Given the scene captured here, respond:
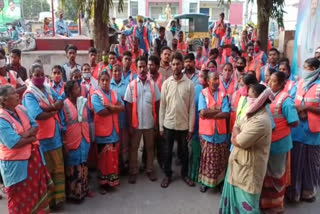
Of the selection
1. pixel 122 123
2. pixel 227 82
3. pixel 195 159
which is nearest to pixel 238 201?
pixel 195 159

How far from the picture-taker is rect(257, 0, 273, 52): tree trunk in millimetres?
7819

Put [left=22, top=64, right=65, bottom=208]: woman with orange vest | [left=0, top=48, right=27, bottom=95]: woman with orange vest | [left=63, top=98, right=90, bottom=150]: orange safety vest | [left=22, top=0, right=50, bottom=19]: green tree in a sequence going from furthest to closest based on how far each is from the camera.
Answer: [left=22, top=0, right=50, bottom=19]: green tree < [left=0, top=48, right=27, bottom=95]: woman with orange vest < [left=63, top=98, right=90, bottom=150]: orange safety vest < [left=22, top=64, right=65, bottom=208]: woman with orange vest

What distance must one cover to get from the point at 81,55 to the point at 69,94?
4224 millimetres

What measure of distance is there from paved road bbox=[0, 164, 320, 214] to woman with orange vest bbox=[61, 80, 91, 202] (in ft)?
0.77

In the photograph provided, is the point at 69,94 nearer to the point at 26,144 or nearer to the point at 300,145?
the point at 26,144

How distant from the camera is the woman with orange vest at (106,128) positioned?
4.16m

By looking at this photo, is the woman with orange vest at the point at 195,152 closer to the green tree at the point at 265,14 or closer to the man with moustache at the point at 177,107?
the man with moustache at the point at 177,107

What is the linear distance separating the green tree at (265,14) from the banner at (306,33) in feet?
5.45

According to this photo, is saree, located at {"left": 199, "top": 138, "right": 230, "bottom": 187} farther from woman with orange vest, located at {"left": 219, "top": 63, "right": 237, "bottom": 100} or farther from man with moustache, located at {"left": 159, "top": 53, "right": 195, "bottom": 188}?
woman with orange vest, located at {"left": 219, "top": 63, "right": 237, "bottom": 100}

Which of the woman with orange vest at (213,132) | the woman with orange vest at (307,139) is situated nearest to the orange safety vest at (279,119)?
the woman with orange vest at (307,139)

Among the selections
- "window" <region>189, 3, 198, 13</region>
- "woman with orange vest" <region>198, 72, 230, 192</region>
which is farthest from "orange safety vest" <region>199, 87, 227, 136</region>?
"window" <region>189, 3, 198, 13</region>

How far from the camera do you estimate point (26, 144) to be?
10.2 ft

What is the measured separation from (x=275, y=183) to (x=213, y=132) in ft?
3.16

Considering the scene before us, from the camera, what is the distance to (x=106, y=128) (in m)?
4.22
